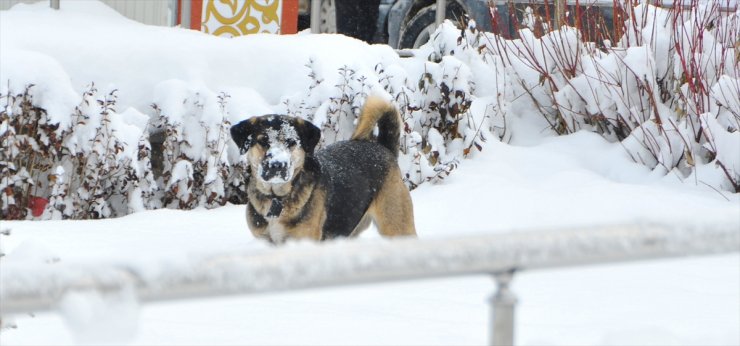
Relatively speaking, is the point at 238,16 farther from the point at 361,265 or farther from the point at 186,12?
the point at 361,265

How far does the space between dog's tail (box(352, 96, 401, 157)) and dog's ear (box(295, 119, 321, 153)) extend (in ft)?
1.39

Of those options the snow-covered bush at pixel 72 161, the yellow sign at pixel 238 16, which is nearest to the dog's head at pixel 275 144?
the snow-covered bush at pixel 72 161

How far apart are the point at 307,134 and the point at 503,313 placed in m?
3.07

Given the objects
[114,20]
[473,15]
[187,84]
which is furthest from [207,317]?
[473,15]

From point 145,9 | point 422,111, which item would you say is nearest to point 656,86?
point 422,111

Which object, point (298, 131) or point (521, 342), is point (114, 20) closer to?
point (298, 131)

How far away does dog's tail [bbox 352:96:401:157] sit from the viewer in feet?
16.6

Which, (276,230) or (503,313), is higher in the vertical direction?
(503,313)

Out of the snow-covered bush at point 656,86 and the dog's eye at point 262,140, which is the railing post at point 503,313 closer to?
the dog's eye at point 262,140

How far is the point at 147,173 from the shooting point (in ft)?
20.3

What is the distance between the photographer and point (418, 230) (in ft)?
19.8

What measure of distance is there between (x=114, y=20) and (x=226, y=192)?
1.83m

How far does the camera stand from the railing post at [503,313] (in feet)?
5.54

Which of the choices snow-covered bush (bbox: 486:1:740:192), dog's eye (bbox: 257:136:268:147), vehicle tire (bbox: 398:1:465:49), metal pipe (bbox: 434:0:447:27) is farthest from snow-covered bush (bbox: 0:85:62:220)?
vehicle tire (bbox: 398:1:465:49)
